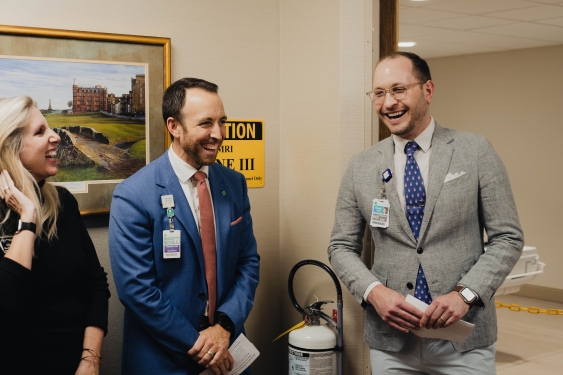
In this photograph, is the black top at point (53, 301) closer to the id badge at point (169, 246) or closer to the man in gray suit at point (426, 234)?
the id badge at point (169, 246)

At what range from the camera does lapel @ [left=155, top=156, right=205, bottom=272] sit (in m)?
2.33

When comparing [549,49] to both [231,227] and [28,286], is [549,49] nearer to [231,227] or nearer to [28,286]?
[231,227]

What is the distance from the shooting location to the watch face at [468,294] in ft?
7.07

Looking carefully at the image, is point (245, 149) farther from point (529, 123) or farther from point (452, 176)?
Answer: point (529, 123)

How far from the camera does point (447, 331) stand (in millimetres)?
2182

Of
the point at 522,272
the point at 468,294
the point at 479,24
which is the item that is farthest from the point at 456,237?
the point at 479,24

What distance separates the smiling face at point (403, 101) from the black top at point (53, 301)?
127 centimetres

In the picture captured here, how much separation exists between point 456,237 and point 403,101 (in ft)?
1.82

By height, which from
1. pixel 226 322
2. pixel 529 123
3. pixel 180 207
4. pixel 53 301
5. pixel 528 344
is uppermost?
pixel 529 123

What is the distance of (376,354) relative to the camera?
242cm

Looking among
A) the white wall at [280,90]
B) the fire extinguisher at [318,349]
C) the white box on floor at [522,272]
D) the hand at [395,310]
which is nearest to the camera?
the hand at [395,310]

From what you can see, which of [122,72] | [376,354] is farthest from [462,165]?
[122,72]

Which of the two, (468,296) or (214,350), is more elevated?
(468,296)

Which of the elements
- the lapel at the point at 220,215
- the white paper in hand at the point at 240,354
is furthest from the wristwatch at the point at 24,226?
the white paper in hand at the point at 240,354
